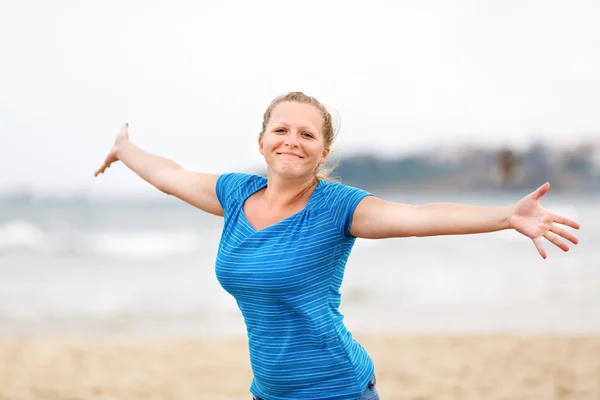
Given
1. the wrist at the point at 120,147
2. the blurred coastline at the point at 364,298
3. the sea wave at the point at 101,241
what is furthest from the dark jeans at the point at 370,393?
the sea wave at the point at 101,241

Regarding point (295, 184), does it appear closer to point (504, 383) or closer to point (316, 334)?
point (316, 334)

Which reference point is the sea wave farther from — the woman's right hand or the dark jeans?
the dark jeans

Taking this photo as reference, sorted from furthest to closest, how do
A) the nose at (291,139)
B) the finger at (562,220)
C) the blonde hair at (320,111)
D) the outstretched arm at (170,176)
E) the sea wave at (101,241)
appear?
the sea wave at (101,241), the outstretched arm at (170,176), the blonde hair at (320,111), the nose at (291,139), the finger at (562,220)

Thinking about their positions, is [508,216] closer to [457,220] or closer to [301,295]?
[457,220]

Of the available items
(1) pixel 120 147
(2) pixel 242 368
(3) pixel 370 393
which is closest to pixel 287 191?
(3) pixel 370 393

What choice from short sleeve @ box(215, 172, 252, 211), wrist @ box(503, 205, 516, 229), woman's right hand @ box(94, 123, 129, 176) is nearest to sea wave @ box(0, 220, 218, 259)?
woman's right hand @ box(94, 123, 129, 176)

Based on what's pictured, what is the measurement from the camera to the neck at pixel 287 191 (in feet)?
7.38

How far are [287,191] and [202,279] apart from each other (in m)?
9.50

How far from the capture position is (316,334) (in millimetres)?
2109

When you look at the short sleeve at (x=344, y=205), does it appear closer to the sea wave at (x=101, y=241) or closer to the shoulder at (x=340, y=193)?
Result: the shoulder at (x=340, y=193)

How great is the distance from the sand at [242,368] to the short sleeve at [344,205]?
9.68 feet

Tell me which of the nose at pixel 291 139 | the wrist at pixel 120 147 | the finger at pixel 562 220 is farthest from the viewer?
the wrist at pixel 120 147

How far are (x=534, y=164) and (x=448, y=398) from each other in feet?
51.1

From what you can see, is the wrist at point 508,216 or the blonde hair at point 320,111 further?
the blonde hair at point 320,111
